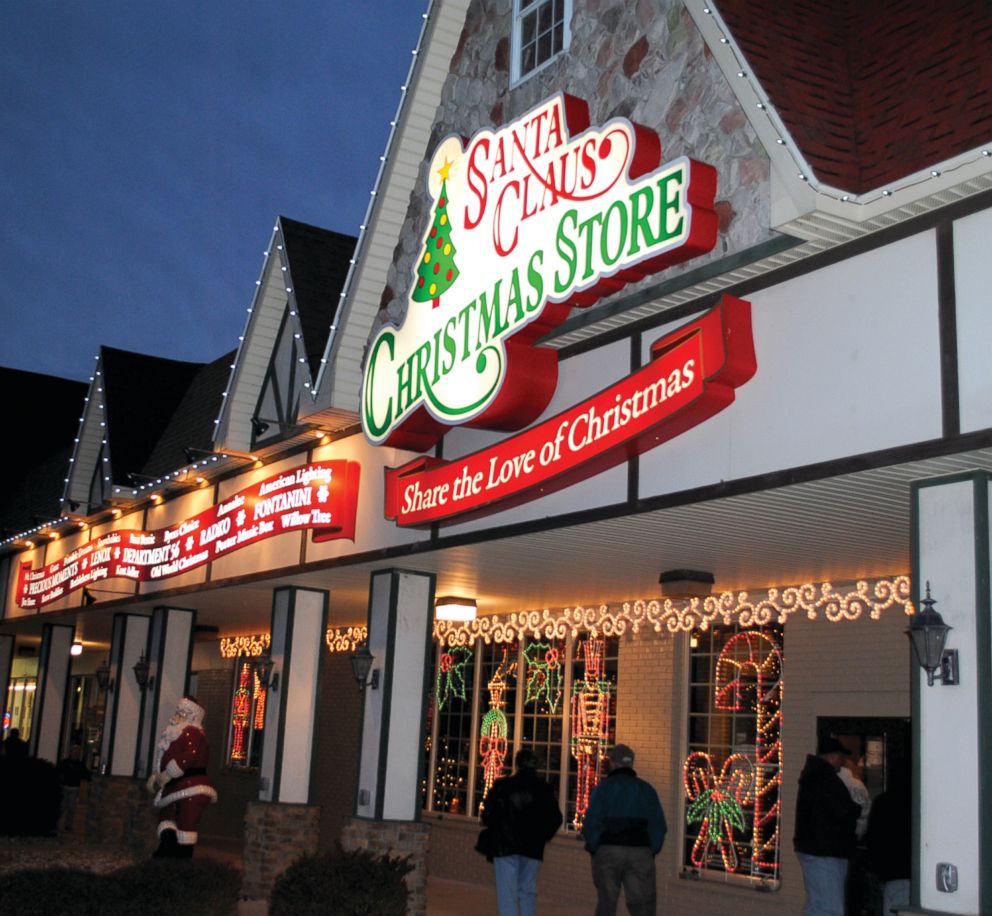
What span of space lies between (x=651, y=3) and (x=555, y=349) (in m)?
3.13

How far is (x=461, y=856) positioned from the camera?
18500mm

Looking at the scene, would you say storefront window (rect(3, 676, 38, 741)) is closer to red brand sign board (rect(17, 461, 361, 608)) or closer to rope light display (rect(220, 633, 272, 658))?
rope light display (rect(220, 633, 272, 658))

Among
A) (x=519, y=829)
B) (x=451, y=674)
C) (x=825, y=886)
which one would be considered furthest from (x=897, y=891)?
(x=451, y=674)

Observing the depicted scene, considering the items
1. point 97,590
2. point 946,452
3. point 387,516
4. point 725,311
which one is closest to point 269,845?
point 387,516

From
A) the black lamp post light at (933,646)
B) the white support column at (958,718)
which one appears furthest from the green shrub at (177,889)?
the black lamp post light at (933,646)

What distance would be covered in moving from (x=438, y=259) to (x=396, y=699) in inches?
194

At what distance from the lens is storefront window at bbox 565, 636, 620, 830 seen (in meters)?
16.4

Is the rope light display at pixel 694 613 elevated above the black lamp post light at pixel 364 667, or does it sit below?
above

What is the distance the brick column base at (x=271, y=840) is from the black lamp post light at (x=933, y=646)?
991cm

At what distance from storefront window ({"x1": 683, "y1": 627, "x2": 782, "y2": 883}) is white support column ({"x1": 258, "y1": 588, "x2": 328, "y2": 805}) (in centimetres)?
500

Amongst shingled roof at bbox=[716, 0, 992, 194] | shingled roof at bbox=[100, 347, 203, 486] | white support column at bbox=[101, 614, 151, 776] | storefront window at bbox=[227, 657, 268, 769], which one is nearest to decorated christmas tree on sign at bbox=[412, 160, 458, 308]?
shingled roof at bbox=[716, 0, 992, 194]

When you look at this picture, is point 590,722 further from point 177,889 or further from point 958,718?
point 958,718

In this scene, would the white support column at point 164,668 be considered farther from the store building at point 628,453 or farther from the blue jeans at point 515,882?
the blue jeans at point 515,882

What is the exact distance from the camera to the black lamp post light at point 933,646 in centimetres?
790
